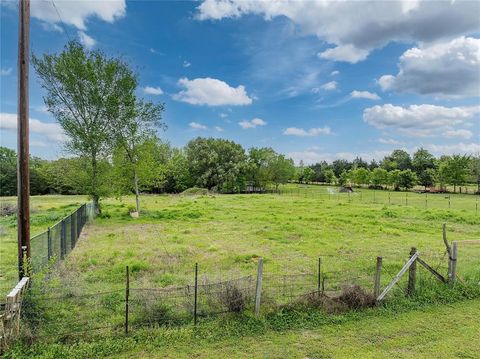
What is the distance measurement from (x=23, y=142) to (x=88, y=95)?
1740cm

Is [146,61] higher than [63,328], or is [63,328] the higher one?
[146,61]

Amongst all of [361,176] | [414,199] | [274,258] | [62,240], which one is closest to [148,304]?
[62,240]

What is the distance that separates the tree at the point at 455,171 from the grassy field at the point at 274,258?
42.7 metres

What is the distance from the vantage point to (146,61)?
931 inches

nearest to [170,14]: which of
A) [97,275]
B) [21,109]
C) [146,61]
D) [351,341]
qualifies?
[146,61]

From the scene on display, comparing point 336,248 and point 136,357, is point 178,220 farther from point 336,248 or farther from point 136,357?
point 136,357

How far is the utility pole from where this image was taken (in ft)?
20.6

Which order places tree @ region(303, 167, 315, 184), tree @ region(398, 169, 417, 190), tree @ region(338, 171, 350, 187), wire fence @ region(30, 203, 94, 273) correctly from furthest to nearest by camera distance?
tree @ region(303, 167, 315, 184)
tree @ region(338, 171, 350, 187)
tree @ region(398, 169, 417, 190)
wire fence @ region(30, 203, 94, 273)

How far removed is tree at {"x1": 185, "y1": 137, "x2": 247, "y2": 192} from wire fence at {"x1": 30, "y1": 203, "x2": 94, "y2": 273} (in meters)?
43.1

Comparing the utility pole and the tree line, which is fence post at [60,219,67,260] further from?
the tree line

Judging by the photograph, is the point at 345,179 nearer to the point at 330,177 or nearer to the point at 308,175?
the point at 330,177

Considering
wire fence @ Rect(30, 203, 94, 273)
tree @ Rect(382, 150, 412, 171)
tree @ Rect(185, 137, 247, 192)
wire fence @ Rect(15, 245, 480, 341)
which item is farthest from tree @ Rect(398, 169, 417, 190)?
wire fence @ Rect(30, 203, 94, 273)

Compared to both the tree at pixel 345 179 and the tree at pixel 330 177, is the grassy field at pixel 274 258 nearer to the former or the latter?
the tree at pixel 345 179

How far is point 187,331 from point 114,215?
19488mm
